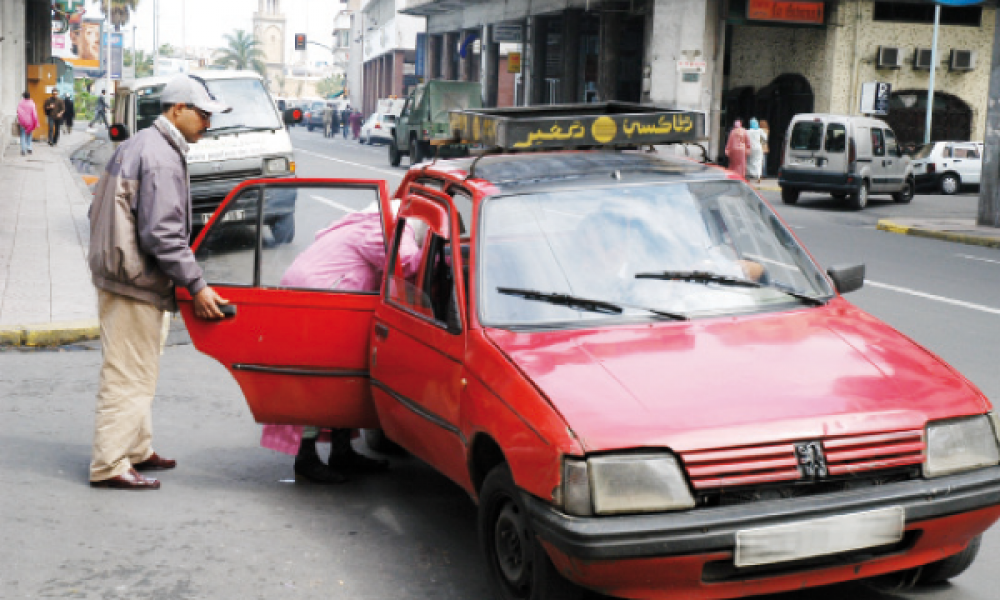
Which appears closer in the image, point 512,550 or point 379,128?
point 512,550

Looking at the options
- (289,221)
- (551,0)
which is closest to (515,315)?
(289,221)

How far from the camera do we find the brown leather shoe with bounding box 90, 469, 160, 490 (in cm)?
570

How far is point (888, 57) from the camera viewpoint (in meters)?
37.3

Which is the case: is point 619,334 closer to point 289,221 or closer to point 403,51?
point 289,221

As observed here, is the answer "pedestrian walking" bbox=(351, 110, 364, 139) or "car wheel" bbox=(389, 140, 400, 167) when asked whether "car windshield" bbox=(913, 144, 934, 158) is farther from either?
"pedestrian walking" bbox=(351, 110, 364, 139)

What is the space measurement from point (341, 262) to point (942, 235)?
16.2 meters

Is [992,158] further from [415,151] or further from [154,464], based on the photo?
[154,464]

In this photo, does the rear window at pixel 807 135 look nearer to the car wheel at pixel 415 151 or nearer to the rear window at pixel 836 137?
the rear window at pixel 836 137

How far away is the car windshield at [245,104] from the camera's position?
52.3ft

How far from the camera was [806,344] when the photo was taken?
4.31 metres

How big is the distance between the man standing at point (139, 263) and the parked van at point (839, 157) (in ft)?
71.2

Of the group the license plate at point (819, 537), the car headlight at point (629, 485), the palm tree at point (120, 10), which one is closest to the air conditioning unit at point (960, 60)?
the license plate at point (819, 537)

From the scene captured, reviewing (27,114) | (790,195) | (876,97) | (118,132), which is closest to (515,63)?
(876,97)

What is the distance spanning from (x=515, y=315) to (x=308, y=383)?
140 cm
